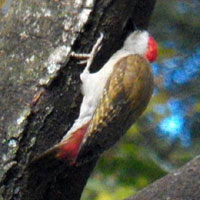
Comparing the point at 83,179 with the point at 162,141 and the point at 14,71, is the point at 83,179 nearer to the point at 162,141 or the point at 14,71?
the point at 14,71

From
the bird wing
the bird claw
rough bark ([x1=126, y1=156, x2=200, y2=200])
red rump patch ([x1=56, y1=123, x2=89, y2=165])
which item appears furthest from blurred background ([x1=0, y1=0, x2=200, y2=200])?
the bird claw

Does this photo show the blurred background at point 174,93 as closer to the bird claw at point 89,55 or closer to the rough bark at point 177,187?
the rough bark at point 177,187

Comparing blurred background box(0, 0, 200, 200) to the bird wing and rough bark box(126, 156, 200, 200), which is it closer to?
the bird wing

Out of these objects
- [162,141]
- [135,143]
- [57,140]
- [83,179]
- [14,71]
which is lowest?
[162,141]

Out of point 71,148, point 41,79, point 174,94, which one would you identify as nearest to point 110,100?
point 71,148

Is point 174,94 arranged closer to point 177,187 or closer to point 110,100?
point 110,100

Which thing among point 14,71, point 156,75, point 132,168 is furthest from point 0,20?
point 156,75
